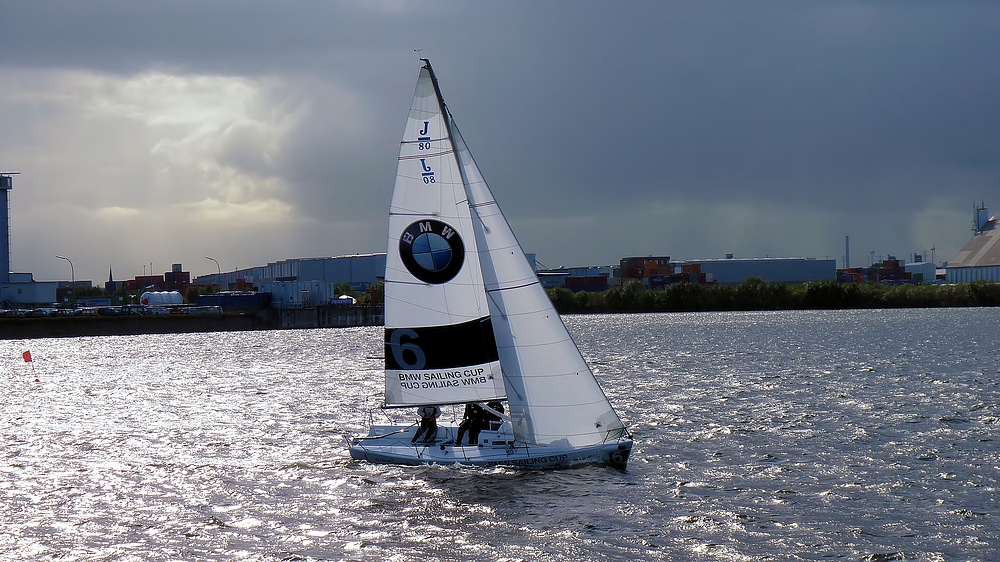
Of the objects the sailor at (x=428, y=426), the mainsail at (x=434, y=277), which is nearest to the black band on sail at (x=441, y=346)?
the mainsail at (x=434, y=277)

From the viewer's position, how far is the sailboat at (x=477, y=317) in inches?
1098

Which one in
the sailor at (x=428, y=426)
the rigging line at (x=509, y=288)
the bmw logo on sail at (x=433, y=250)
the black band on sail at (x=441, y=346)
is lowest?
the sailor at (x=428, y=426)

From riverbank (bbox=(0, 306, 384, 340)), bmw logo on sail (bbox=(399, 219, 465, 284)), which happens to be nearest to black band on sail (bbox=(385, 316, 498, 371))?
bmw logo on sail (bbox=(399, 219, 465, 284))

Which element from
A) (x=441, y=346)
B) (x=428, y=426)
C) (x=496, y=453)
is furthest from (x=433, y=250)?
(x=496, y=453)

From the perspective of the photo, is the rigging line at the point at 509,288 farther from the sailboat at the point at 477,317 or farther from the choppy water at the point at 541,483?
the choppy water at the point at 541,483

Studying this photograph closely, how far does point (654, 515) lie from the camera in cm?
2461

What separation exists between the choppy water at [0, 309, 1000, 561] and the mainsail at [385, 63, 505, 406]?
9.40 ft

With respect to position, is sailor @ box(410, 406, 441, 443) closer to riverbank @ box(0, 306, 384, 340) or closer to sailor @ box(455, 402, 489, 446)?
sailor @ box(455, 402, 489, 446)

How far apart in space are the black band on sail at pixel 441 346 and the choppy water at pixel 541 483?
330 centimetres

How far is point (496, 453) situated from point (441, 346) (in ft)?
10.8

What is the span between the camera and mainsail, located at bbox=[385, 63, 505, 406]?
91.4 ft

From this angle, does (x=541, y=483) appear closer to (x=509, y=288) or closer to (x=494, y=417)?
(x=494, y=417)

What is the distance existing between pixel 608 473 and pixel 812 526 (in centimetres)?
702

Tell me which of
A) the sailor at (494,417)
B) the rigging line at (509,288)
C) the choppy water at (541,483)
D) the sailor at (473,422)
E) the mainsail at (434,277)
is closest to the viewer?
the choppy water at (541,483)
